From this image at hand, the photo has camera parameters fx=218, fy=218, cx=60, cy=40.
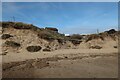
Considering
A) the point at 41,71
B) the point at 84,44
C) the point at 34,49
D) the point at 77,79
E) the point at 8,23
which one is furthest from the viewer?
the point at 84,44

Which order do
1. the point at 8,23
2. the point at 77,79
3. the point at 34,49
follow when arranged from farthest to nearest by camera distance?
the point at 8,23 < the point at 34,49 < the point at 77,79

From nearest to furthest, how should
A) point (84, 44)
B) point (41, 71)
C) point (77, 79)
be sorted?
1. point (77, 79)
2. point (41, 71)
3. point (84, 44)

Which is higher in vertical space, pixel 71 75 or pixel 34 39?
pixel 34 39

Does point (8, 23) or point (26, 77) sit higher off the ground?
point (8, 23)

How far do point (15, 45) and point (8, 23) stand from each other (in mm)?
6239

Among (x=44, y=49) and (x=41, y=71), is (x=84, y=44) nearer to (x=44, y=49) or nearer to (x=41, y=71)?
(x=44, y=49)

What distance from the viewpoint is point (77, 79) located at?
9.47 m

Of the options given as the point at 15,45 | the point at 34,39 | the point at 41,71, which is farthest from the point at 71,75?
the point at 34,39

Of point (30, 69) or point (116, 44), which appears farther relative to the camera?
point (116, 44)

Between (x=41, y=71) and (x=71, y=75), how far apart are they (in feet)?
6.13

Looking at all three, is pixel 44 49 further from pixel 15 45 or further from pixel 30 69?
pixel 30 69

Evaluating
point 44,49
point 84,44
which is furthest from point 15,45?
point 84,44

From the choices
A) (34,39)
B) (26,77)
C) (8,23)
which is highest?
(8,23)

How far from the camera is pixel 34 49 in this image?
21969mm
